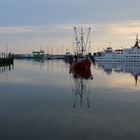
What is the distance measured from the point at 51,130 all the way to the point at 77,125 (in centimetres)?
159

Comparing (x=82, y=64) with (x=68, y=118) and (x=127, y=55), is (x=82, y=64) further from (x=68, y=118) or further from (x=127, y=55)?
(x=127, y=55)

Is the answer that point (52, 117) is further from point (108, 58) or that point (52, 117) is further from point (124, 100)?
point (108, 58)

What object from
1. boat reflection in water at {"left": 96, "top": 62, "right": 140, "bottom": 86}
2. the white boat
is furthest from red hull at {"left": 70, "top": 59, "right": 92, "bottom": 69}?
the white boat

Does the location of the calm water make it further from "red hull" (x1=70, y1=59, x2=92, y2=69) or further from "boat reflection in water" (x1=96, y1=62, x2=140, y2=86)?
"red hull" (x1=70, y1=59, x2=92, y2=69)

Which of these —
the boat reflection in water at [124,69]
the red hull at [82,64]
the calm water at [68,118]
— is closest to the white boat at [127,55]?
the boat reflection in water at [124,69]

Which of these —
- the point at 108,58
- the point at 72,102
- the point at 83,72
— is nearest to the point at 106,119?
the point at 72,102

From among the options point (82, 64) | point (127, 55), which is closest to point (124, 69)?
point (82, 64)

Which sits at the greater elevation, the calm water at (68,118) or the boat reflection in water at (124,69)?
the calm water at (68,118)

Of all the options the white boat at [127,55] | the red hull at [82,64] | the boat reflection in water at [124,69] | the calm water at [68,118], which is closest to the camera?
the calm water at [68,118]

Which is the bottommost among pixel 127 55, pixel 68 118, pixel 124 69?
pixel 124 69

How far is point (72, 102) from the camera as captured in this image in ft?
79.2

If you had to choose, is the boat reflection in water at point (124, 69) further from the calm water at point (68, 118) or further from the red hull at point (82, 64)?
the calm water at point (68, 118)

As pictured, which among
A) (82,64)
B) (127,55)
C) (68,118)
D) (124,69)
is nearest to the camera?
(68,118)

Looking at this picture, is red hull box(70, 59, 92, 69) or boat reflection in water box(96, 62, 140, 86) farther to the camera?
boat reflection in water box(96, 62, 140, 86)
